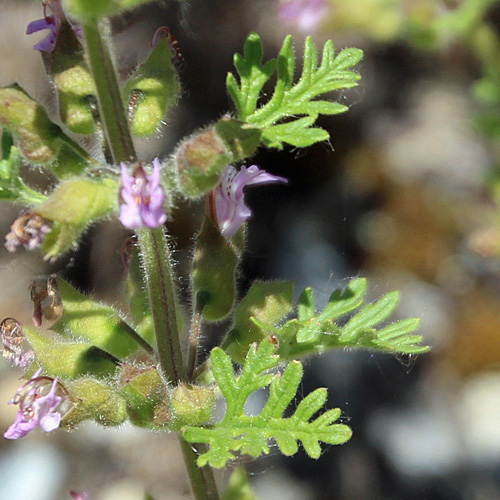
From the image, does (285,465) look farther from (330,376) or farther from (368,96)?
(368,96)

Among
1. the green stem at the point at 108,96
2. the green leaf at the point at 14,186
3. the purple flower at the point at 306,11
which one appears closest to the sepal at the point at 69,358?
the green leaf at the point at 14,186

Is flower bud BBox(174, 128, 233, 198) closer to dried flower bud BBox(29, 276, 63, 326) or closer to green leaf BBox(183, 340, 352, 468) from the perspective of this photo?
green leaf BBox(183, 340, 352, 468)

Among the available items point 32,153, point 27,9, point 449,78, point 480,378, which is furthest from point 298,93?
point 449,78

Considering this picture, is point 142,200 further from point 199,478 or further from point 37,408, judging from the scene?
point 199,478

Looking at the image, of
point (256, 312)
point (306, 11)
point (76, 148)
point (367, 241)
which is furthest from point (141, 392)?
point (367, 241)

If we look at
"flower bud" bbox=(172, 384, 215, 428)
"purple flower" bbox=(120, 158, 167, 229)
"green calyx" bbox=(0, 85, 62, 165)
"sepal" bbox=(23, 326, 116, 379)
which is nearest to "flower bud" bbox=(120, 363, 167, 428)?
"flower bud" bbox=(172, 384, 215, 428)

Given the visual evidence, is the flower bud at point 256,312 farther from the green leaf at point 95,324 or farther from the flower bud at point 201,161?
the flower bud at point 201,161
